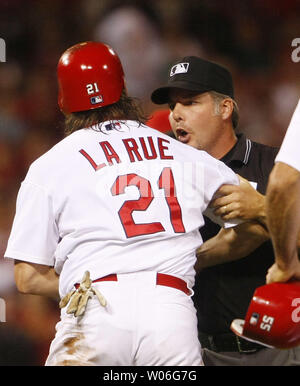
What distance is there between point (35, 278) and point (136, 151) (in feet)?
1.85

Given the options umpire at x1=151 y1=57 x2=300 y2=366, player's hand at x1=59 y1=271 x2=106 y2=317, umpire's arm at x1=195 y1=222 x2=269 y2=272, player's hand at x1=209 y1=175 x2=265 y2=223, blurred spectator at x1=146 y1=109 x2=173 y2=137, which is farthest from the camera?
blurred spectator at x1=146 y1=109 x2=173 y2=137

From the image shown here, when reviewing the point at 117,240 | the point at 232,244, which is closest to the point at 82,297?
the point at 117,240

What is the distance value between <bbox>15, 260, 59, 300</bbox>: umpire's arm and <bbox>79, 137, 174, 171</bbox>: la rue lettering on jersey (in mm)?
411

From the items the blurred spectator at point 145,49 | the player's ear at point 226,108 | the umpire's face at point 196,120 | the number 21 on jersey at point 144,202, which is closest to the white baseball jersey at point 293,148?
the number 21 on jersey at point 144,202

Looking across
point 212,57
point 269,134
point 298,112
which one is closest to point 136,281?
point 298,112

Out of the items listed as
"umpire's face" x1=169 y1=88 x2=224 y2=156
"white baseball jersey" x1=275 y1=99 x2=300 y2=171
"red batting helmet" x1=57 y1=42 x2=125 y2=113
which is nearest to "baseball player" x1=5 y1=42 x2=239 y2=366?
"red batting helmet" x1=57 y1=42 x2=125 y2=113

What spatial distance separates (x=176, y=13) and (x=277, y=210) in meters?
3.51

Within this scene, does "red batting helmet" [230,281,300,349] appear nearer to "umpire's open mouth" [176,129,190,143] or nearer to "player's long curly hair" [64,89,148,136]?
"player's long curly hair" [64,89,148,136]

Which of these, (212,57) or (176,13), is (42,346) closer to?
(212,57)

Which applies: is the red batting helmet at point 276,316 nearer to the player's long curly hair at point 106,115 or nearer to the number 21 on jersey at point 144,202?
the number 21 on jersey at point 144,202

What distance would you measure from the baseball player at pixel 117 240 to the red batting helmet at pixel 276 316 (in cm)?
21

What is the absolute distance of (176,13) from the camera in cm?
506

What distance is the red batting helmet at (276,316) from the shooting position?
2070 mm

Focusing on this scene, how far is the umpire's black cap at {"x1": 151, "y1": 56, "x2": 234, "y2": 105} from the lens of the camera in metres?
3.04
